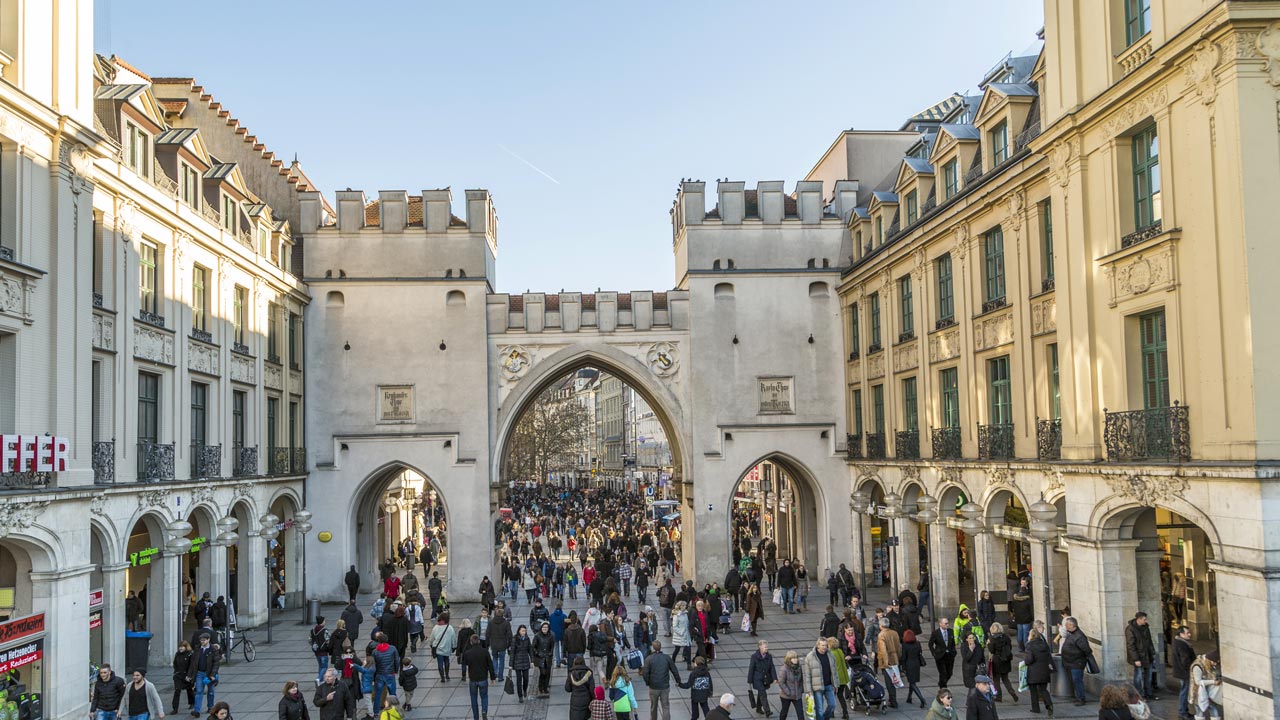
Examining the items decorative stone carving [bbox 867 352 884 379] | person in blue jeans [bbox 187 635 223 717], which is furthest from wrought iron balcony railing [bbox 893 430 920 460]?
person in blue jeans [bbox 187 635 223 717]

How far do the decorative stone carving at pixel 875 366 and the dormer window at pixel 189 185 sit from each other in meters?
19.1

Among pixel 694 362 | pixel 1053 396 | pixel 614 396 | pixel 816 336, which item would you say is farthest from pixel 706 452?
pixel 614 396

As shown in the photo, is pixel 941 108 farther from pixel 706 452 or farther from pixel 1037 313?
pixel 1037 313

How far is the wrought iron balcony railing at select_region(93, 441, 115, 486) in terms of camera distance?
61.5 ft

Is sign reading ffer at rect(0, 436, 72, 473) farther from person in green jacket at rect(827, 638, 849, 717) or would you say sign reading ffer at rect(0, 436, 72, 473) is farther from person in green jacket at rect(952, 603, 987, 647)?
person in green jacket at rect(952, 603, 987, 647)

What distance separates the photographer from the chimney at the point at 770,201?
3328 centimetres

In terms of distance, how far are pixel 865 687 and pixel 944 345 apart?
433 inches

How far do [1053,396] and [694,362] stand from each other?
1431cm

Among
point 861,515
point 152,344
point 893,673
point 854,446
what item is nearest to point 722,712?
point 893,673

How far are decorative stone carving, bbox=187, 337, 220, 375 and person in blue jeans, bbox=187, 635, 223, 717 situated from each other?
27.5 ft

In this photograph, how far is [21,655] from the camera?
15.1 meters

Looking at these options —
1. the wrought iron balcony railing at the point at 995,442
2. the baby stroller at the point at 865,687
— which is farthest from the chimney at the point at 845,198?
the baby stroller at the point at 865,687

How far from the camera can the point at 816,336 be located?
109 feet

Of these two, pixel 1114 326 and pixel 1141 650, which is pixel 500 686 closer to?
pixel 1141 650
